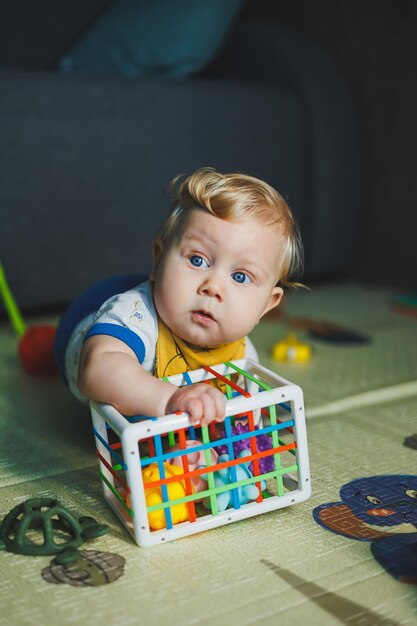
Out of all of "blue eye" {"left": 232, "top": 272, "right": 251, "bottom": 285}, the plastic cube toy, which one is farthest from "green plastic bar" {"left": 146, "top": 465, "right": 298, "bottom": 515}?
"blue eye" {"left": 232, "top": 272, "right": 251, "bottom": 285}

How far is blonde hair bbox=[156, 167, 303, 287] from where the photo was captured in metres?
0.77

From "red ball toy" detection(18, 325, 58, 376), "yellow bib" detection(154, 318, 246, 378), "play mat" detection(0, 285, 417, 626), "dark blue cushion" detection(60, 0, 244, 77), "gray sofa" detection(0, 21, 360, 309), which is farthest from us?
"dark blue cushion" detection(60, 0, 244, 77)

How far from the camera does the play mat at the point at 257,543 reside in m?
0.58

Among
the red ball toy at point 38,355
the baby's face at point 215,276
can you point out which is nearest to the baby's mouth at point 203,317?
the baby's face at point 215,276

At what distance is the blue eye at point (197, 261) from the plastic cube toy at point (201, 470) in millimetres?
117

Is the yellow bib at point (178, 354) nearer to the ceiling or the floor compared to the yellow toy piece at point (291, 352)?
nearer to the ceiling

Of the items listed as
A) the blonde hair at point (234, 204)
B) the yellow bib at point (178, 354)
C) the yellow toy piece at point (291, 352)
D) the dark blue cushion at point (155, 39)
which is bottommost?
the yellow toy piece at point (291, 352)

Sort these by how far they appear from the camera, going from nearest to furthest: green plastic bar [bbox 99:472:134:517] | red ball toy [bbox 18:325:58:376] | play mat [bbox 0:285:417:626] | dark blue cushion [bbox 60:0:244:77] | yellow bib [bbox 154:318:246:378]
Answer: play mat [bbox 0:285:417:626]
green plastic bar [bbox 99:472:134:517]
yellow bib [bbox 154:318:246:378]
red ball toy [bbox 18:325:58:376]
dark blue cushion [bbox 60:0:244:77]

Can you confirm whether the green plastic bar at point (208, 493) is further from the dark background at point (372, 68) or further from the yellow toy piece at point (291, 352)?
the dark background at point (372, 68)

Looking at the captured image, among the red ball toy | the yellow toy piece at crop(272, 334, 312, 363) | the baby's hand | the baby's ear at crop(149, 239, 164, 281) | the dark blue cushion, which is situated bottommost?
the yellow toy piece at crop(272, 334, 312, 363)

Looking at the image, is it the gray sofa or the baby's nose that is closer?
the baby's nose

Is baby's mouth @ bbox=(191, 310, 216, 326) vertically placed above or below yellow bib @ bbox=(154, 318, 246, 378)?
above

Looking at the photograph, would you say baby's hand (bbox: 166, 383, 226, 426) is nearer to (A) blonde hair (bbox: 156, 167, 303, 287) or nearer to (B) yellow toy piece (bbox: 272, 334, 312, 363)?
(A) blonde hair (bbox: 156, 167, 303, 287)

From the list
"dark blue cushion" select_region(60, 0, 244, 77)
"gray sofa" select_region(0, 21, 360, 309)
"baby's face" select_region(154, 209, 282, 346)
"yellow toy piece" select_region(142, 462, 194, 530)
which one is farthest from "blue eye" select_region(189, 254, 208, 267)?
"dark blue cushion" select_region(60, 0, 244, 77)
